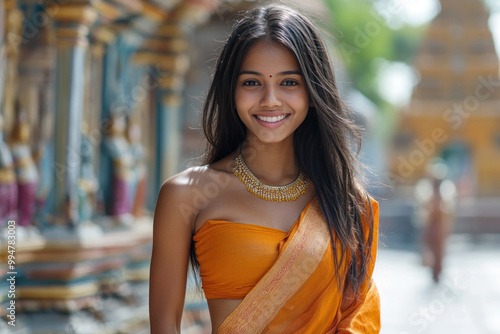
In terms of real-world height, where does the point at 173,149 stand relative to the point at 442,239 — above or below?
above

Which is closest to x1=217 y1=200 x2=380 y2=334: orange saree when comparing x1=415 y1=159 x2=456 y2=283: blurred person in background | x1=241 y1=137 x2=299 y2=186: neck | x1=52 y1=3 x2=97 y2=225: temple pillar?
x1=241 y1=137 x2=299 y2=186: neck

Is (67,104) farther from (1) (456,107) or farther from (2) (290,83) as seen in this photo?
(1) (456,107)

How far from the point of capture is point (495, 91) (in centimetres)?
2916

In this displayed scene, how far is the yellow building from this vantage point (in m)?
28.0

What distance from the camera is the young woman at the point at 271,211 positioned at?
6.54ft

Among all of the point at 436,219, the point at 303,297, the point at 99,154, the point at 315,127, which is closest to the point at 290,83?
the point at 315,127

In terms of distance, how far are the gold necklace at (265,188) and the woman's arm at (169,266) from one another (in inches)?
10.8

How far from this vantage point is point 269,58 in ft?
6.76

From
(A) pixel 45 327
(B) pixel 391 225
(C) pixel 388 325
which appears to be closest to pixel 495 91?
(B) pixel 391 225

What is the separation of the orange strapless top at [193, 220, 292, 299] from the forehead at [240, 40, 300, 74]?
465 millimetres

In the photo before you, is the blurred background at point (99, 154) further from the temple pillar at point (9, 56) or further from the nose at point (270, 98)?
the nose at point (270, 98)

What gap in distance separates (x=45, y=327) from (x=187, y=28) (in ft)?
9.06

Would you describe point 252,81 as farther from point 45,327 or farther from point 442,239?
point 442,239

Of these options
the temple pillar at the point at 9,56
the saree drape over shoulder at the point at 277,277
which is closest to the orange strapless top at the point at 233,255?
the saree drape over shoulder at the point at 277,277
